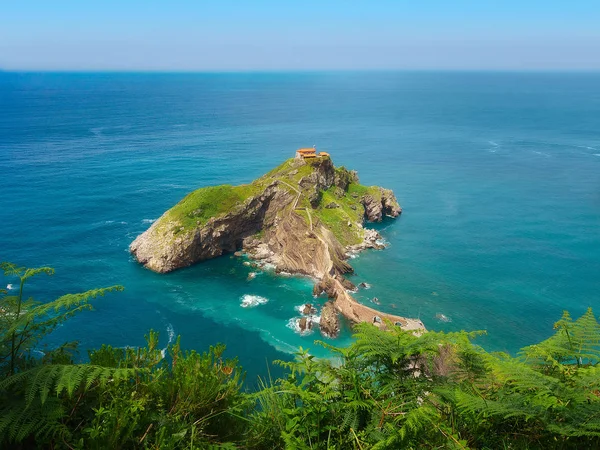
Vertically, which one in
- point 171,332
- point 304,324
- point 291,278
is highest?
point 291,278

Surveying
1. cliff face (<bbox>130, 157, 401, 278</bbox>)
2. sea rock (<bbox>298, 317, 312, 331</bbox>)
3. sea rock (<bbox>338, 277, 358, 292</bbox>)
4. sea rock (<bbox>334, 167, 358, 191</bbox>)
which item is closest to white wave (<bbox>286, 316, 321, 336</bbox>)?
sea rock (<bbox>298, 317, 312, 331</bbox>)

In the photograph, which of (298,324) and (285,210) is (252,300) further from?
(285,210)

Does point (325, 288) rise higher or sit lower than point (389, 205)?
lower

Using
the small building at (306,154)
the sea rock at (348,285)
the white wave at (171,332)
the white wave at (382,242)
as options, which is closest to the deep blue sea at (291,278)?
the white wave at (171,332)

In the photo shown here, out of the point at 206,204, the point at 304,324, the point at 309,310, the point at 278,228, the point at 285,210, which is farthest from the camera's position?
the point at 285,210

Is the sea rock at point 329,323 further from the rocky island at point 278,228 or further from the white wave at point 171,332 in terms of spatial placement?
the white wave at point 171,332

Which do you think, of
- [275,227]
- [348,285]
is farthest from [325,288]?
[275,227]

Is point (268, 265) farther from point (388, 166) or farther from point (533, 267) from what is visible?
point (388, 166)

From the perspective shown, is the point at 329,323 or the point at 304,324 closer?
the point at 329,323
